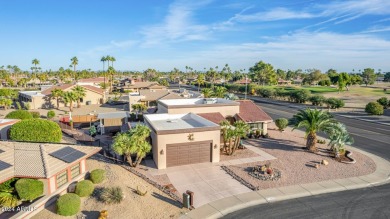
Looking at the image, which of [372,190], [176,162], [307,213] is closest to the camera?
[307,213]

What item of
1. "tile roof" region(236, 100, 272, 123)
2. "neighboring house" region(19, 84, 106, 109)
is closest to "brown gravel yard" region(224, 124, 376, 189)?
"tile roof" region(236, 100, 272, 123)

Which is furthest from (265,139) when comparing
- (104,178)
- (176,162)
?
(104,178)

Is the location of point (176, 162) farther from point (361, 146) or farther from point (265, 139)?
point (361, 146)

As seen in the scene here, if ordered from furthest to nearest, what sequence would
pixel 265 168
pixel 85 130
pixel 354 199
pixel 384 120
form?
pixel 384 120 → pixel 85 130 → pixel 265 168 → pixel 354 199

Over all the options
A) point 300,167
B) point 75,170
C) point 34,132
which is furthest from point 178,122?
point 34,132

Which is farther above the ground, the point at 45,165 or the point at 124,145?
the point at 124,145

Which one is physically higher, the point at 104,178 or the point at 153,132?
the point at 153,132

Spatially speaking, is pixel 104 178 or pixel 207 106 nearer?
pixel 104 178

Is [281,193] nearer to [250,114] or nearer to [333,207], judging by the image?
[333,207]
